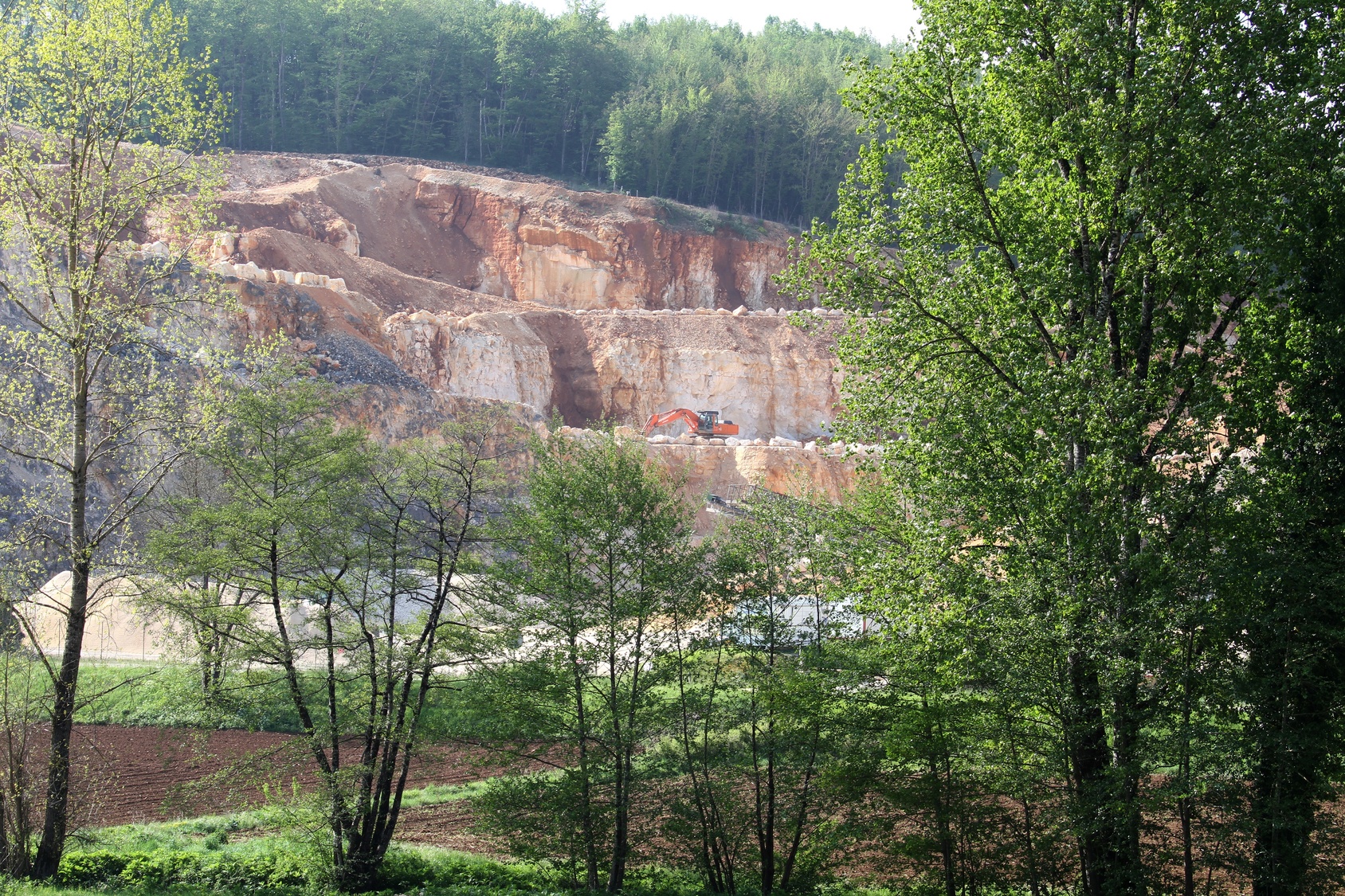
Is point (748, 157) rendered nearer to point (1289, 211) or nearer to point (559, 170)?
point (559, 170)

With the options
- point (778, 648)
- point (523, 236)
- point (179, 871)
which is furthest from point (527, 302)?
point (179, 871)

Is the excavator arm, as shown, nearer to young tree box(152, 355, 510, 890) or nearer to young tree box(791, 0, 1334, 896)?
young tree box(152, 355, 510, 890)

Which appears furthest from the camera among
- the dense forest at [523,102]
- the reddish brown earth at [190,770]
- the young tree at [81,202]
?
the dense forest at [523,102]

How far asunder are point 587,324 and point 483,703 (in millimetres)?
48598

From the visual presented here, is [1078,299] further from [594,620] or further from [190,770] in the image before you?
[190,770]

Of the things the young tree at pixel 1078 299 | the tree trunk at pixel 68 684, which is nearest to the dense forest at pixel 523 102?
the young tree at pixel 1078 299

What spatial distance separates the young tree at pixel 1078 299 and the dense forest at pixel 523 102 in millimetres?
69530

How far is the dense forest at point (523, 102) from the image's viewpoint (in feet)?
256

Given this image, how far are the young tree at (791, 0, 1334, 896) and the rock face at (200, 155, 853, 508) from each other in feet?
80.5

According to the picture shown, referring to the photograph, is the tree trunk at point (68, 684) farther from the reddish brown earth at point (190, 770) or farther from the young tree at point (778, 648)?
the young tree at point (778, 648)

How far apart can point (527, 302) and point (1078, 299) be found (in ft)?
184

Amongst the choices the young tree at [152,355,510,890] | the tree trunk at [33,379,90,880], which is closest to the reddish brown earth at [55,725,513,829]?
the tree trunk at [33,379,90,880]

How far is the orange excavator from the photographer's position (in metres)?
52.9

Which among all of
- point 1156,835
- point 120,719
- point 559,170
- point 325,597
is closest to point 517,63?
point 559,170
